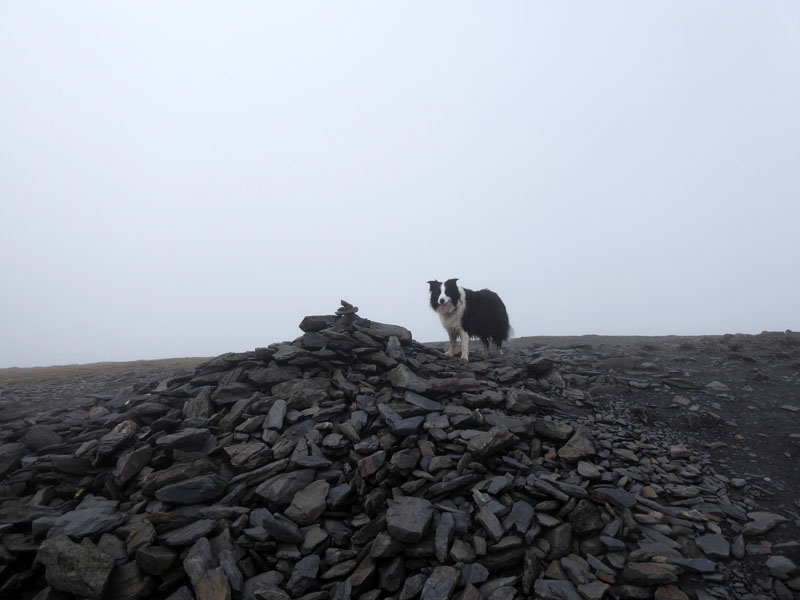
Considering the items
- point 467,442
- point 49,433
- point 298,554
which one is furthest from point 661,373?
point 49,433

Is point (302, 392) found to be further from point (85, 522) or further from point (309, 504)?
point (85, 522)

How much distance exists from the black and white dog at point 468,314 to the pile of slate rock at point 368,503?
4309 mm

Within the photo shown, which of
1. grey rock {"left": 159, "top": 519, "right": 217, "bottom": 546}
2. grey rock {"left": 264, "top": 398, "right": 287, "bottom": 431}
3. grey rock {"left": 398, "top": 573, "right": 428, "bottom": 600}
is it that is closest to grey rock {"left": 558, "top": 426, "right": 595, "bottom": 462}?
grey rock {"left": 398, "top": 573, "right": 428, "bottom": 600}

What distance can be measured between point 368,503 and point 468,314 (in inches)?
351

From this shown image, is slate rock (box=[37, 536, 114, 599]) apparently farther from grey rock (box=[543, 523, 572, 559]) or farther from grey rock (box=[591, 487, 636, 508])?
grey rock (box=[591, 487, 636, 508])

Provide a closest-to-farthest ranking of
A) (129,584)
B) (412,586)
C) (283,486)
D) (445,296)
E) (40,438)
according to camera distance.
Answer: (412,586) → (129,584) → (283,486) → (40,438) → (445,296)

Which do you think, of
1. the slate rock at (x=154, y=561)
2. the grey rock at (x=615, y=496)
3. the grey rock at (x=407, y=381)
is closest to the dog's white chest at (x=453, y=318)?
the grey rock at (x=407, y=381)

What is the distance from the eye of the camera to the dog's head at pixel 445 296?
14.0 meters

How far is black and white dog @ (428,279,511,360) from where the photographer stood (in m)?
14.1

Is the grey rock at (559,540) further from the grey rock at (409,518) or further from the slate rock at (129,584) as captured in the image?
the slate rock at (129,584)

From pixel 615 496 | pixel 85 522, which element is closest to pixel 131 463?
pixel 85 522

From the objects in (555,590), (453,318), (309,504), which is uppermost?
(453,318)

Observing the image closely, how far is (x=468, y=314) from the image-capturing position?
47.4ft

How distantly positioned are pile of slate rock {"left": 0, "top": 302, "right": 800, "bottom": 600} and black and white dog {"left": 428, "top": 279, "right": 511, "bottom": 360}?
4.31 metres
